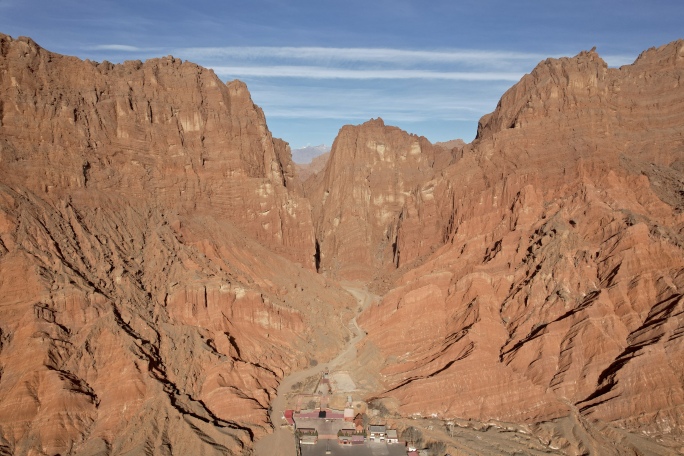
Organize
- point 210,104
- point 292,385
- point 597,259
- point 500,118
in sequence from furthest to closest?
point 500,118
point 210,104
point 597,259
point 292,385

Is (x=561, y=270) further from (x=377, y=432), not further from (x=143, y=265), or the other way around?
(x=143, y=265)

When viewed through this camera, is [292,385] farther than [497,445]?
Yes

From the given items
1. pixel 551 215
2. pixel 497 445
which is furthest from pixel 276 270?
pixel 497 445

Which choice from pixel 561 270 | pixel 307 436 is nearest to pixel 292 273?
pixel 307 436

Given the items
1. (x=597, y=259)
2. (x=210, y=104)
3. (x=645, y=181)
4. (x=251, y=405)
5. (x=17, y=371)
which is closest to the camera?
(x=17, y=371)

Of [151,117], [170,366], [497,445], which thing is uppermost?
[151,117]

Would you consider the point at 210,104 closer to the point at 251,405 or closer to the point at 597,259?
the point at 251,405

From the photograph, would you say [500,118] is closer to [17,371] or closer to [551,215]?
[551,215]

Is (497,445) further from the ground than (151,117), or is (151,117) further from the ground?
(151,117)
